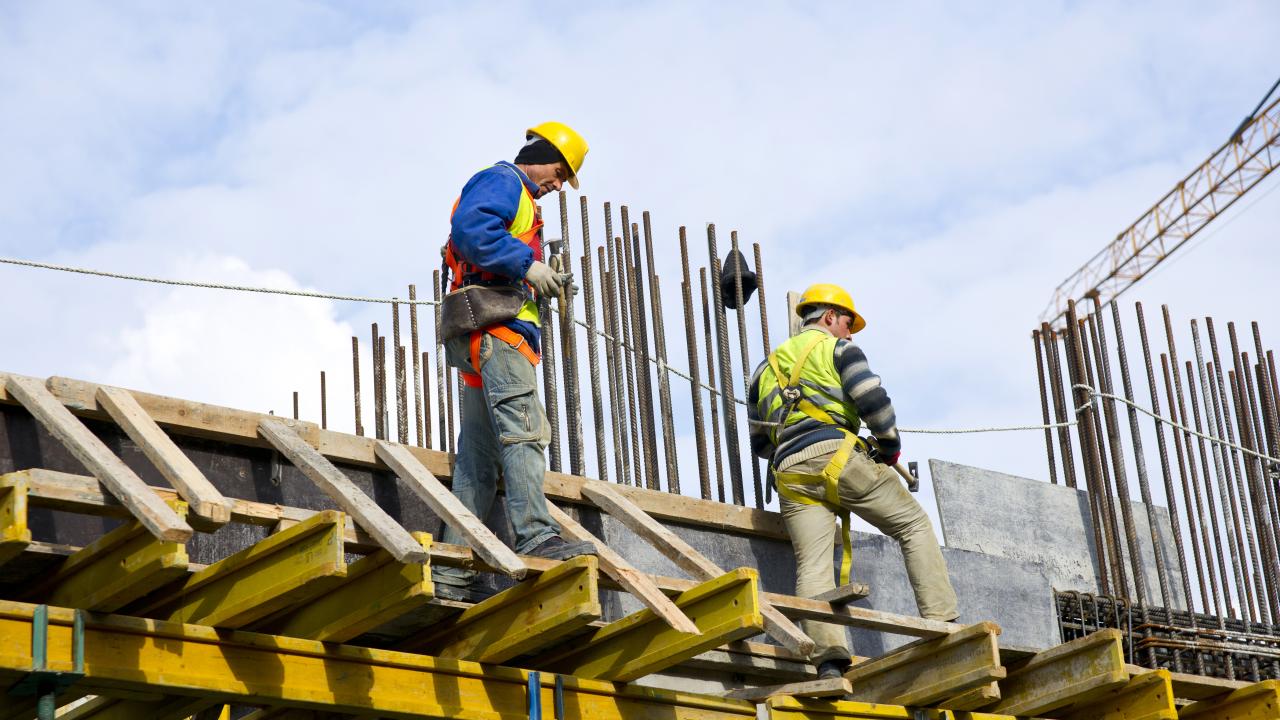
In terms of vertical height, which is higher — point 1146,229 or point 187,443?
point 1146,229

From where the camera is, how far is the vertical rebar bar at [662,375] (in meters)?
9.64

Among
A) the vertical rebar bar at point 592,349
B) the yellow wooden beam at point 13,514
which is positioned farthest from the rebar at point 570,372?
the yellow wooden beam at point 13,514

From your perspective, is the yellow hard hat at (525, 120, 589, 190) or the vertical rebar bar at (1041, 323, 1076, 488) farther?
the vertical rebar bar at (1041, 323, 1076, 488)

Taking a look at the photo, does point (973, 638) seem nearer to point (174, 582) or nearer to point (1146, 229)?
point (174, 582)

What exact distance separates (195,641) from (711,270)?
5.31 metres

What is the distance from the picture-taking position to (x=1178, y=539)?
483 inches

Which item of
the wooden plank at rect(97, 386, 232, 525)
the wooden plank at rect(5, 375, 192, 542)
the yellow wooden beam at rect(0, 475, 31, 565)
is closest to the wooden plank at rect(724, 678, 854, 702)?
the wooden plank at rect(97, 386, 232, 525)

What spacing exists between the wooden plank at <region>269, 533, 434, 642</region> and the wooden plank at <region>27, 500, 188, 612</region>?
0.60 metres

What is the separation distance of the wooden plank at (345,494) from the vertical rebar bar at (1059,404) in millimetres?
6716

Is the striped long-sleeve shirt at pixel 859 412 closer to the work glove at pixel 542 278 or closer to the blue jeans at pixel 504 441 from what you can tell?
the blue jeans at pixel 504 441

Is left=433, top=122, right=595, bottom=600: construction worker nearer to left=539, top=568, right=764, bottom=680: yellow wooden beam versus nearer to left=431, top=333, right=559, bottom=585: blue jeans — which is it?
left=431, top=333, right=559, bottom=585: blue jeans

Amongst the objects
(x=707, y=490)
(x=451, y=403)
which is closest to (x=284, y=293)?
(x=451, y=403)

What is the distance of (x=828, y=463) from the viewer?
855cm

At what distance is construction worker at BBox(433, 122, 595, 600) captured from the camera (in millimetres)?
7195
